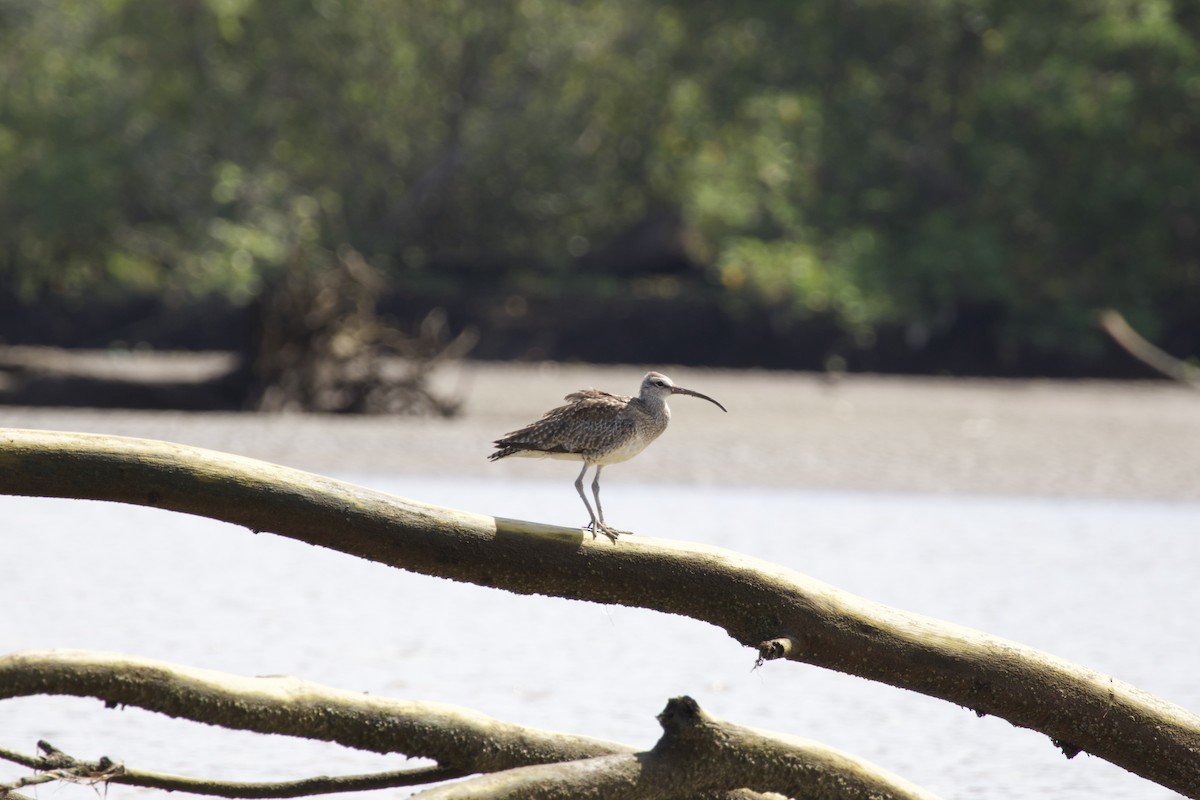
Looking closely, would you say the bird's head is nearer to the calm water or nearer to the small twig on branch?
the small twig on branch

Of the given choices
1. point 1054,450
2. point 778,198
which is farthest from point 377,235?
point 1054,450

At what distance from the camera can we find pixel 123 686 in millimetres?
4461

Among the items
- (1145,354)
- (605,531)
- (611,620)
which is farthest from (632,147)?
(605,531)

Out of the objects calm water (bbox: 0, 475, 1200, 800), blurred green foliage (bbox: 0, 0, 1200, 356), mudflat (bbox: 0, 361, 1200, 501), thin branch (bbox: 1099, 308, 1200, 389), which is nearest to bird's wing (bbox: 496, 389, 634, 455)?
calm water (bbox: 0, 475, 1200, 800)

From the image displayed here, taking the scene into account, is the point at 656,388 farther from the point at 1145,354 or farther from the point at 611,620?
the point at 1145,354

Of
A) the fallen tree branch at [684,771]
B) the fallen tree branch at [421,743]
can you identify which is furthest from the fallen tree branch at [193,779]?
the fallen tree branch at [684,771]

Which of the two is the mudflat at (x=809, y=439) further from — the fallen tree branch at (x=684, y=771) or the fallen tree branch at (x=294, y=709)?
the fallen tree branch at (x=684, y=771)

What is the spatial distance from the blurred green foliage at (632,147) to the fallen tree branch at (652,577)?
26.4 m

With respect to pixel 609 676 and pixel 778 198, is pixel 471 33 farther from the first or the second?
pixel 609 676

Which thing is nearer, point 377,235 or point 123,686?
point 123,686

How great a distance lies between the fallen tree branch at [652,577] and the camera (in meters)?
4.10

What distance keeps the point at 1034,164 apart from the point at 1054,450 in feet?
44.5

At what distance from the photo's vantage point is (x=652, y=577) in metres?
4.49

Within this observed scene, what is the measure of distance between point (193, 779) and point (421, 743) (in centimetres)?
60
